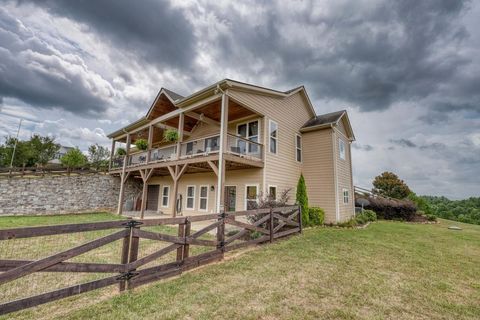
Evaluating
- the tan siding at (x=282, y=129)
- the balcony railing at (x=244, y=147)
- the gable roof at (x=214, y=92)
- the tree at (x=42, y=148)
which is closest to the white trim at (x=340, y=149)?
the tan siding at (x=282, y=129)

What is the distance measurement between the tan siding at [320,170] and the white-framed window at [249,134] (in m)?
3.78

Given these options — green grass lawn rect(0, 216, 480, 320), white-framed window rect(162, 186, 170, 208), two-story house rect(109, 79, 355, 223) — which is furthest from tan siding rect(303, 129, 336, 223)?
white-framed window rect(162, 186, 170, 208)

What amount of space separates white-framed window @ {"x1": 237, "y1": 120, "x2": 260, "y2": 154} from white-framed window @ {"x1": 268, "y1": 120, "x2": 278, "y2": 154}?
66cm

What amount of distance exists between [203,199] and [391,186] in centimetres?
2233

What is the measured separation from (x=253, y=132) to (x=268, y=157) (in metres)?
1.82

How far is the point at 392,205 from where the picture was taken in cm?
1558

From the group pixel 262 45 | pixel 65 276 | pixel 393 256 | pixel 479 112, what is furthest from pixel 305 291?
pixel 479 112

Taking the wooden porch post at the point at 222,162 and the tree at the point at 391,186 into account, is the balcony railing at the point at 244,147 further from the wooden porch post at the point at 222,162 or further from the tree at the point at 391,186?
the tree at the point at 391,186

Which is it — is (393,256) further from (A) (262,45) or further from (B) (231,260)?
(A) (262,45)

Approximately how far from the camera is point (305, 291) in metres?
3.70

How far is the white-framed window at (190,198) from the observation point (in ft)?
44.7

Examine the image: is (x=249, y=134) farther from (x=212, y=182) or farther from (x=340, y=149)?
(x=340, y=149)

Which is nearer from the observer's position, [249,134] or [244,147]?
[244,147]

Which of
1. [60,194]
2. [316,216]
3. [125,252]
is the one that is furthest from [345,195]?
[60,194]
